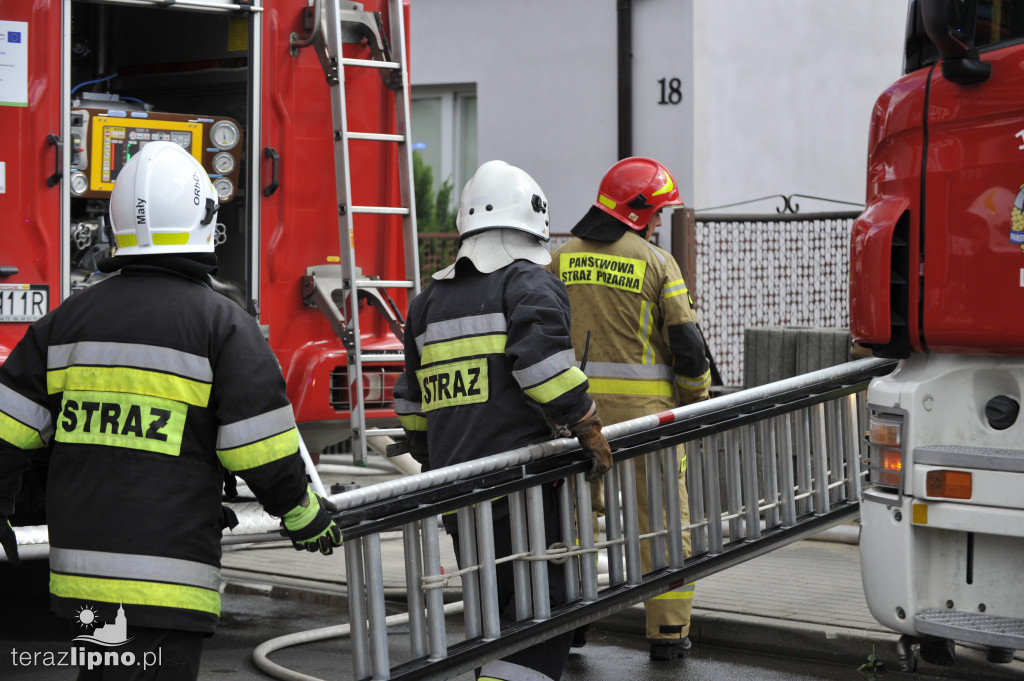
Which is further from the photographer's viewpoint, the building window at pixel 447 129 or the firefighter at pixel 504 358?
the building window at pixel 447 129

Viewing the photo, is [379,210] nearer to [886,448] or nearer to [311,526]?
[886,448]

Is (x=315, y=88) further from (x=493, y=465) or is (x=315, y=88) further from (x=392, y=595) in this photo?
(x=493, y=465)

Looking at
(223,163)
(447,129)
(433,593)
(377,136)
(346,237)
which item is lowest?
(433,593)

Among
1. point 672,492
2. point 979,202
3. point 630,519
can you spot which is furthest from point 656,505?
point 979,202

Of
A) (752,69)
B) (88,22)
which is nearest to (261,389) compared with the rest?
(88,22)

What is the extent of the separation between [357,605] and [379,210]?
268cm

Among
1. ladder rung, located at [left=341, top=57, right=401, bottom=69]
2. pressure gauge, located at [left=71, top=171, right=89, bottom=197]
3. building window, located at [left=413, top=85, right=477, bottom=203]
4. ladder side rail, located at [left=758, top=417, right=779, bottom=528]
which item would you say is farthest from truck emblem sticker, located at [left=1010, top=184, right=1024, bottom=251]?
building window, located at [left=413, top=85, right=477, bottom=203]

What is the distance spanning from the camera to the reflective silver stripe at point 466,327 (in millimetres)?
4000

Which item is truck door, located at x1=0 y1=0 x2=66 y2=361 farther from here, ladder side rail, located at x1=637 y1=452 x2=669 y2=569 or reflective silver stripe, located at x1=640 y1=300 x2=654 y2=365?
ladder side rail, located at x1=637 y1=452 x2=669 y2=569

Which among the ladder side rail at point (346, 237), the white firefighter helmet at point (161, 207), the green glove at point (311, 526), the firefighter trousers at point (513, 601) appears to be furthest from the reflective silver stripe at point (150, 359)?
the ladder side rail at point (346, 237)

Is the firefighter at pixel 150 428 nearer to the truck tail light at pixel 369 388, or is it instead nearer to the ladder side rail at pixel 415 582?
the ladder side rail at pixel 415 582

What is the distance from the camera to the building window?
43.3 feet

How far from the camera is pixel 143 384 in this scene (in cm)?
304

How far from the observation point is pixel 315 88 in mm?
5957
